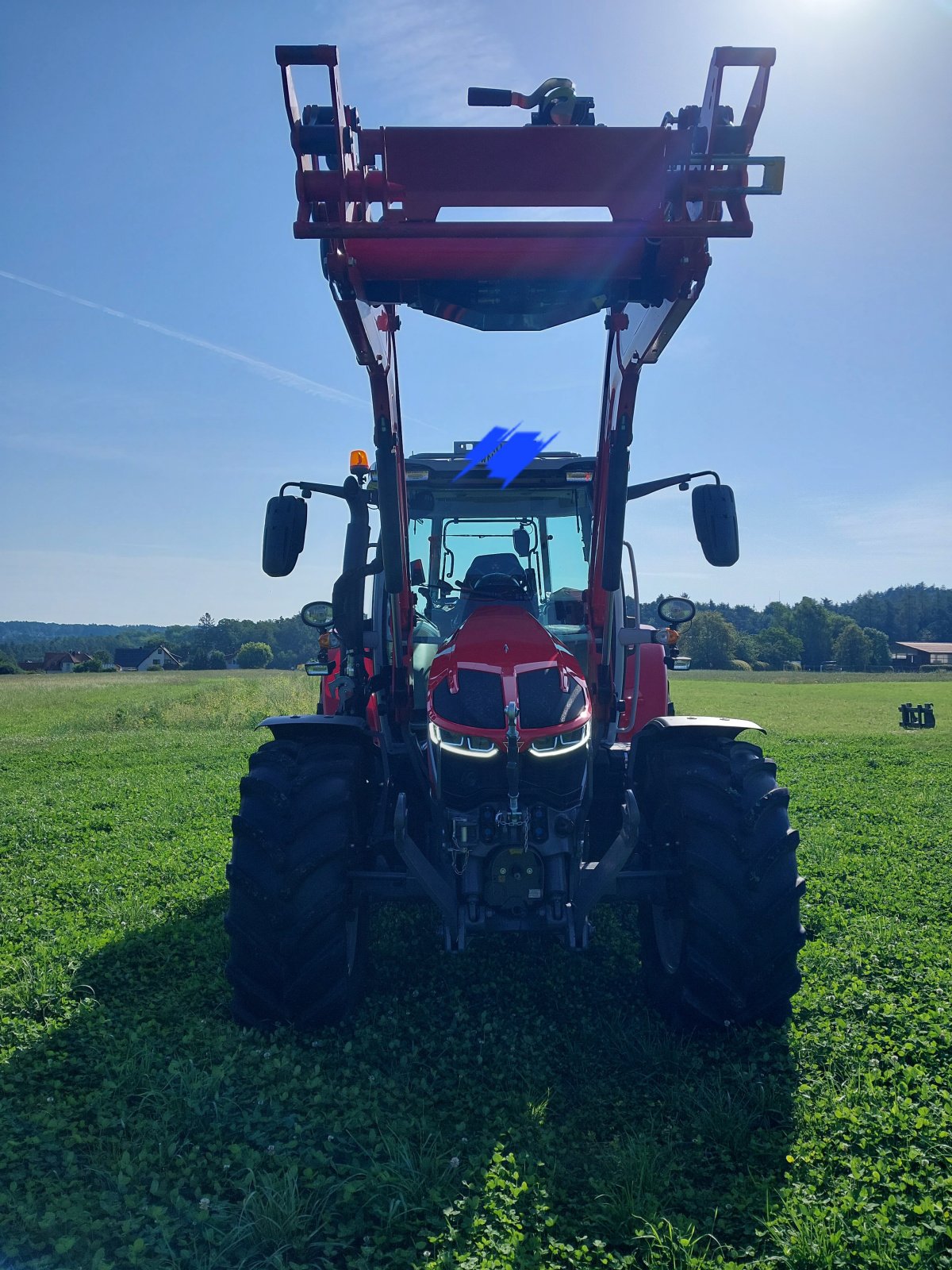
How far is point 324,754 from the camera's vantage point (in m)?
4.26

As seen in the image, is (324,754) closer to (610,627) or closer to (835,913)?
(610,627)

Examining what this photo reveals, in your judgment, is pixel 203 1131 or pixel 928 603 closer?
pixel 203 1131

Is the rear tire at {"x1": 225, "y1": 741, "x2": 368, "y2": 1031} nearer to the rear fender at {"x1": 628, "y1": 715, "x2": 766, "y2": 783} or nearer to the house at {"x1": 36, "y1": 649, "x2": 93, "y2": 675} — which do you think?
the rear fender at {"x1": 628, "y1": 715, "x2": 766, "y2": 783}

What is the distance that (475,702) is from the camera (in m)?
3.92

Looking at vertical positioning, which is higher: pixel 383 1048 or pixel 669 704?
pixel 669 704

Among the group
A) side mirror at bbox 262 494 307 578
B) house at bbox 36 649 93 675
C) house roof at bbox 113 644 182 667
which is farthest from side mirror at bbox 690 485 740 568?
house roof at bbox 113 644 182 667

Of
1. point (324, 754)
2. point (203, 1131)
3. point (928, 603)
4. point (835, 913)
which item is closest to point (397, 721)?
point (324, 754)

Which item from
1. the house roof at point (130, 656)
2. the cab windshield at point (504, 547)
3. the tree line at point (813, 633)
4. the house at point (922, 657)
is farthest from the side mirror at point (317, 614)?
the house roof at point (130, 656)

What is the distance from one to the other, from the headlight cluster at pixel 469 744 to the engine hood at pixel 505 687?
0.09ft

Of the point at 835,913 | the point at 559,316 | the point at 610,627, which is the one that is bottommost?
the point at 835,913

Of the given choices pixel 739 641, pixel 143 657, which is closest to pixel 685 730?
pixel 739 641

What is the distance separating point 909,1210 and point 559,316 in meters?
3.69

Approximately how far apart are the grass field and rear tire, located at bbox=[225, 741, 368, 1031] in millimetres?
184

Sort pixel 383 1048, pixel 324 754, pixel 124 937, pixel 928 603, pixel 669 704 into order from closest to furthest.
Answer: pixel 383 1048, pixel 324 754, pixel 124 937, pixel 669 704, pixel 928 603
